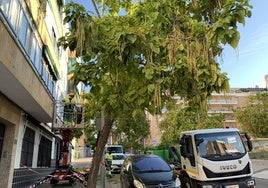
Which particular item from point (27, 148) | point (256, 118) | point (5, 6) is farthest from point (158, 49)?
point (256, 118)

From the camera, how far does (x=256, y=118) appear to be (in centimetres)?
4075

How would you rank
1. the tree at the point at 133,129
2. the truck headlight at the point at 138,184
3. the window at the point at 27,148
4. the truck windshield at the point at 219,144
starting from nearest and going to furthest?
the truck headlight at the point at 138,184 → the truck windshield at the point at 219,144 → the window at the point at 27,148 → the tree at the point at 133,129

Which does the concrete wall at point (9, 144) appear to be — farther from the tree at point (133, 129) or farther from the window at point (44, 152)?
the tree at point (133, 129)

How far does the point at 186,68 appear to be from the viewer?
5840 mm

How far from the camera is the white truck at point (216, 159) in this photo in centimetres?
955

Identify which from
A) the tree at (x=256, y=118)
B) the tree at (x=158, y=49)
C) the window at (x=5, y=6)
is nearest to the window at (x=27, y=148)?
the window at (x=5, y=6)

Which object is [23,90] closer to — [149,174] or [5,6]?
[5,6]

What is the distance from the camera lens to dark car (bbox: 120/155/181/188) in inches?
392

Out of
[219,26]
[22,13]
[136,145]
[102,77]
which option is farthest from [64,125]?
[136,145]

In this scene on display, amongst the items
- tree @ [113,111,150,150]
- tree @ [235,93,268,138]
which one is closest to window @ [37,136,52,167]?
tree @ [113,111,150,150]

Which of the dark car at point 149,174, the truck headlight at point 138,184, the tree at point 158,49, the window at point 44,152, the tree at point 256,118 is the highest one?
the tree at point 256,118

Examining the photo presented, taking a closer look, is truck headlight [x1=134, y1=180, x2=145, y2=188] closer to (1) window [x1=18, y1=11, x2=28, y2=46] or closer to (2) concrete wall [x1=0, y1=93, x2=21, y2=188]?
(2) concrete wall [x1=0, y1=93, x2=21, y2=188]

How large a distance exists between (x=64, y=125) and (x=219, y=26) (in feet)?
36.2

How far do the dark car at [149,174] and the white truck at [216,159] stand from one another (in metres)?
0.77
